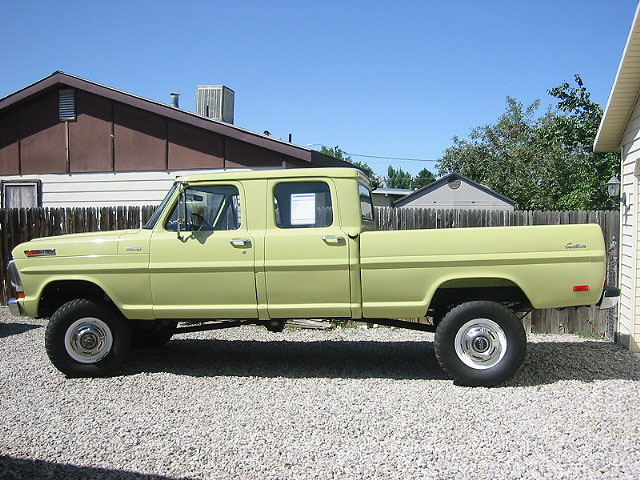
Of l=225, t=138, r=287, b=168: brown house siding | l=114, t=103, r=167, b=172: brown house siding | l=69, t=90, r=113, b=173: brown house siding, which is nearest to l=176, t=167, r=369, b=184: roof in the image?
l=225, t=138, r=287, b=168: brown house siding

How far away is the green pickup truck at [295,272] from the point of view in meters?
6.00

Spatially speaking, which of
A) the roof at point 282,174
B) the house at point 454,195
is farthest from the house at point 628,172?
the house at point 454,195

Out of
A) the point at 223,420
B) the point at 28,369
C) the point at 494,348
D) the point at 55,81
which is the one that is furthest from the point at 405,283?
the point at 55,81

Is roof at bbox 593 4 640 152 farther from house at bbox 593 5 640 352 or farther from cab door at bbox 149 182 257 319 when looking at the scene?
cab door at bbox 149 182 257 319

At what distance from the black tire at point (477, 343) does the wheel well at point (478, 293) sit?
8.2 inches

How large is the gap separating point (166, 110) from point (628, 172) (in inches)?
302

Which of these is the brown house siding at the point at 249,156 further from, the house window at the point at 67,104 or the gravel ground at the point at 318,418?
the gravel ground at the point at 318,418

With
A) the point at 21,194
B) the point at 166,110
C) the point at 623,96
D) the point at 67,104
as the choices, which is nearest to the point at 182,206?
the point at 166,110

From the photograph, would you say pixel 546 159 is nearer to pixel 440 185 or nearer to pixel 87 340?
pixel 440 185

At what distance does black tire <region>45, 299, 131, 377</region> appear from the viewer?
654cm

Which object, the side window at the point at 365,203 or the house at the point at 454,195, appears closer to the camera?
the side window at the point at 365,203

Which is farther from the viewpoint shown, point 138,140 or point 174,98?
point 174,98

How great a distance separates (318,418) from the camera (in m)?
5.18

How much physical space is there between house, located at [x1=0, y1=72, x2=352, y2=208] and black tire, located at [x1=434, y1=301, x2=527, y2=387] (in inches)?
218
